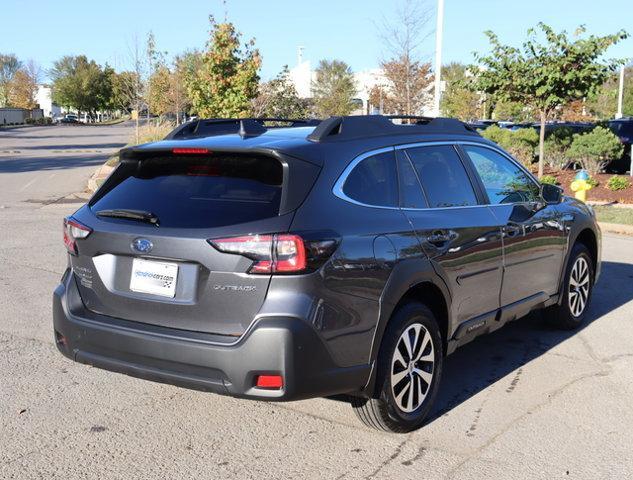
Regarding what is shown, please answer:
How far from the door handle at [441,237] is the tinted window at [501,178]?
789 millimetres

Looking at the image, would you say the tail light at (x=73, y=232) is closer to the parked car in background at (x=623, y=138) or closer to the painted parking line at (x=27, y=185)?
the painted parking line at (x=27, y=185)

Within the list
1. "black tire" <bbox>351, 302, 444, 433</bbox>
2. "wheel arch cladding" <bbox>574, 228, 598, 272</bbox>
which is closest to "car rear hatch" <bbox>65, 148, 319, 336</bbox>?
"black tire" <bbox>351, 302, 444, 433</bbox>

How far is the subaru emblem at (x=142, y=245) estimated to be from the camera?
371cm

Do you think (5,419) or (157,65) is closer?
(5,419)

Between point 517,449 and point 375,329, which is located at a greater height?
point 375,329

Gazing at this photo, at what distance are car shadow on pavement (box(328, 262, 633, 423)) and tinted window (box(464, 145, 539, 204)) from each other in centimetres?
121

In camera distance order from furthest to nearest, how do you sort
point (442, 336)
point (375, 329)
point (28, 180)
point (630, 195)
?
point (28, 180), point (630, 195), point (442, 336), point (375, 329)

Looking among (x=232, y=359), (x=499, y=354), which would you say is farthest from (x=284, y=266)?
(x=499, y=354)

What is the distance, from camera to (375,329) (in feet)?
12.5

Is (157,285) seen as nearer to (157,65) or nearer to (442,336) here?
(442,336)

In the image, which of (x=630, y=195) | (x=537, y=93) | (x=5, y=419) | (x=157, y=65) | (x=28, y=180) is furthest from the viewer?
(x=157, y=65)

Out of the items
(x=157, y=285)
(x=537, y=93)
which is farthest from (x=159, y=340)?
(x=537, y=93)

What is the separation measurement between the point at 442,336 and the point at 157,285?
1.85 meters

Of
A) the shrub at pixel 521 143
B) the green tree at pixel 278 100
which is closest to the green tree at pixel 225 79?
the green tree at pixel 278 100
